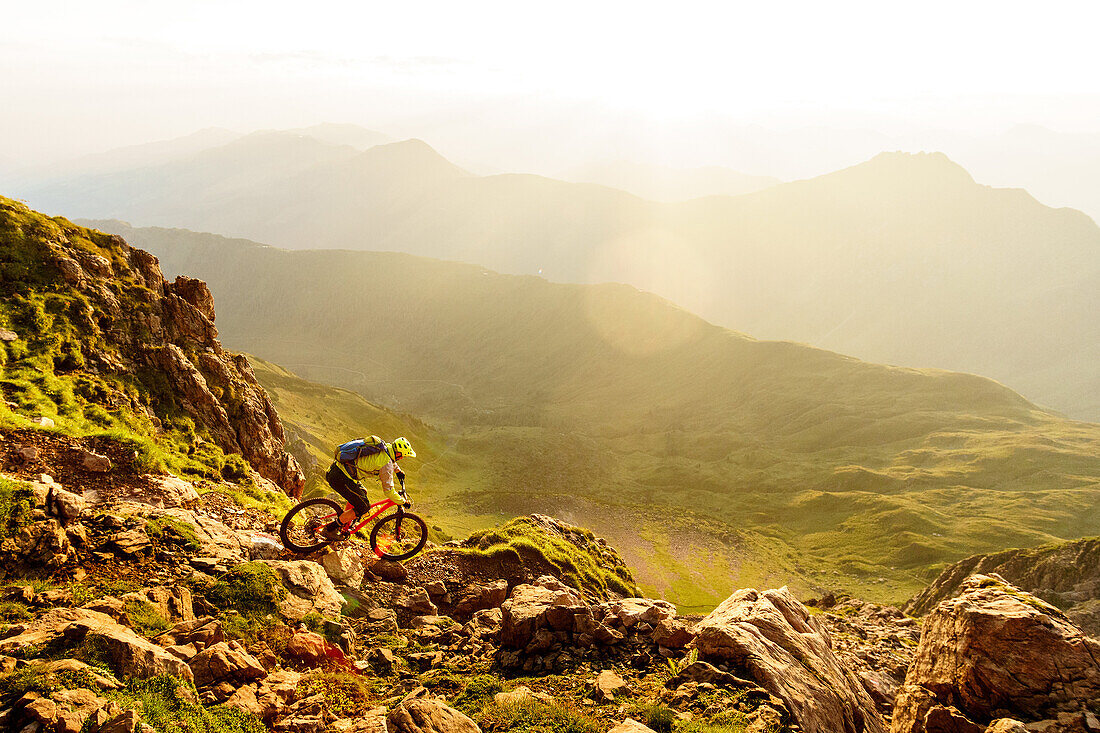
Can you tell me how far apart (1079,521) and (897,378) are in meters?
68.9

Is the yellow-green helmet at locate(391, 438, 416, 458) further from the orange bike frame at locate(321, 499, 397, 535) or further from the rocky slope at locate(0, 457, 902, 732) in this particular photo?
the rocky slope at locate(0, 457, 902, 732)

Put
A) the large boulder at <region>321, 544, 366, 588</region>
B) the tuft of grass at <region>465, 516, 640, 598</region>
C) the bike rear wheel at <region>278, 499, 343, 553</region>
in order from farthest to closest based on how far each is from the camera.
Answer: the tuft of grass at <region>465, 516, 640, 598</region> < the large boulder at <region>321, 544, 366, 588</region> < the bike rear wheel at <region>278, 499, 343, 553</region>

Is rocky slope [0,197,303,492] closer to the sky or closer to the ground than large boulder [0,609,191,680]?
closer to the sky

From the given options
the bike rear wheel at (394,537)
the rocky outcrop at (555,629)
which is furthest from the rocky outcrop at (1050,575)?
the bike rear wheel at (394,537)

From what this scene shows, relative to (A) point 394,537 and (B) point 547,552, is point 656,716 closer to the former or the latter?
(A) point 394,537

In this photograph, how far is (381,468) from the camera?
13.9 meters

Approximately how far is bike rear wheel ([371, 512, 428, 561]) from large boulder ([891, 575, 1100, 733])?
42.2 feet

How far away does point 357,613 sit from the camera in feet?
45.4

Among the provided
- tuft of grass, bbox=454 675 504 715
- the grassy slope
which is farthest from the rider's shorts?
the grassy slope

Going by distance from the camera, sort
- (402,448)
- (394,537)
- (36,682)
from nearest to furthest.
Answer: (36,682) → (402,448) → (394,537)

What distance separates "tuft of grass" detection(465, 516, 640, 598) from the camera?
74.4 ft

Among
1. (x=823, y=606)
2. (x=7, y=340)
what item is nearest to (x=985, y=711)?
(x=7, y=340)

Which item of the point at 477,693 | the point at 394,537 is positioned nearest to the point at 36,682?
the point at 477,693

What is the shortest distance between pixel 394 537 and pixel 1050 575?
5527 cm
